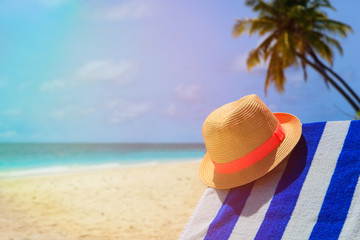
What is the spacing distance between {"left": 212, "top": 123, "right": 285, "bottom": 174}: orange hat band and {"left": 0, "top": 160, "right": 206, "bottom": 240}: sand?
211cm

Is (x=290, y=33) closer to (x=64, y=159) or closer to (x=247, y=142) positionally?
(x=247, y=142)

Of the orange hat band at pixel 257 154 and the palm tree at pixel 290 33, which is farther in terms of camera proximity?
the palm tree at pixel 290 33

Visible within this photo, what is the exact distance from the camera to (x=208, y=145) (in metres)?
1.63

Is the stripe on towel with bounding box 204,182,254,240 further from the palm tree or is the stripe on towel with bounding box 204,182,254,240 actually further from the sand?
the palm tree

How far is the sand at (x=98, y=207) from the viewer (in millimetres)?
3734

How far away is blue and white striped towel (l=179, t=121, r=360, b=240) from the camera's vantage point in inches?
49.6

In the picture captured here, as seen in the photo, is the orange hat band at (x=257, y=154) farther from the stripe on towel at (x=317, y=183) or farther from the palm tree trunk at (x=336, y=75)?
the palm tree trunk at (x=336, y=75)

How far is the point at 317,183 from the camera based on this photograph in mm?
1371

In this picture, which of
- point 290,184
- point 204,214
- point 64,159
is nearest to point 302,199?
point 290,184

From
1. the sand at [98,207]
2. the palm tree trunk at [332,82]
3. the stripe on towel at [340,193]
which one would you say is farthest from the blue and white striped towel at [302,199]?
the palm tree trunk at [332,82]

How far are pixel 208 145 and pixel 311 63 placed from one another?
11.2 metres

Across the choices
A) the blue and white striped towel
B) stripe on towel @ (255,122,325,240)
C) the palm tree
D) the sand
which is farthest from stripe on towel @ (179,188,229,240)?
the palm tree

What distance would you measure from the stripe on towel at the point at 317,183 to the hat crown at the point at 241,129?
0.84 feet

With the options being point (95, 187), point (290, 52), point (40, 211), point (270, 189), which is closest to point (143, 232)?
point (40, 211)
